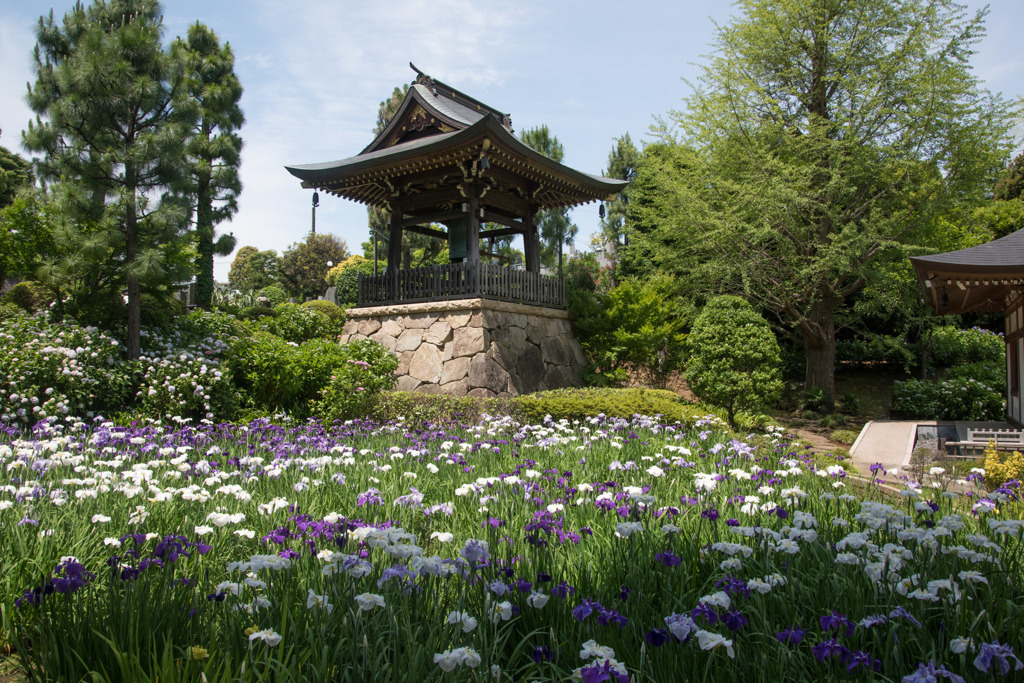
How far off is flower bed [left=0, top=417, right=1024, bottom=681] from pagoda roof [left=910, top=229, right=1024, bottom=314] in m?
6.53

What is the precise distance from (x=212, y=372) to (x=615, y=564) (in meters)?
8.51

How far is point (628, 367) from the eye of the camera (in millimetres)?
14344

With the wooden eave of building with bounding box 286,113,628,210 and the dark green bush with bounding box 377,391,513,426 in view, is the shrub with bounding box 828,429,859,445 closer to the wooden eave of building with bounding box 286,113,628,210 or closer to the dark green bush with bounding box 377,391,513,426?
the dark green bush with bounding box 377,391,513,426

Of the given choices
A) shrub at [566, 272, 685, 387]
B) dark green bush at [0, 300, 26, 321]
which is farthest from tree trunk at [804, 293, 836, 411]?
dark green bush at [0, 300, 26, 321]

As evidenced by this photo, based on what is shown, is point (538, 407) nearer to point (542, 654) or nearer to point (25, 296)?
point (542, 654)

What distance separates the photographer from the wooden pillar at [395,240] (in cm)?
1337

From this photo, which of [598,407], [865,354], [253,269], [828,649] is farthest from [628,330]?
[253,269]

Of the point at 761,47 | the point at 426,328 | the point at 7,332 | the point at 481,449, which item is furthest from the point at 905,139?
the point at 7,332

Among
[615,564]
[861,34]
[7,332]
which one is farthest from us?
[861,34]

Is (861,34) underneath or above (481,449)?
above

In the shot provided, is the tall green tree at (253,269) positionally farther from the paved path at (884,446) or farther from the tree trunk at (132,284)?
the paved path at (884,446)

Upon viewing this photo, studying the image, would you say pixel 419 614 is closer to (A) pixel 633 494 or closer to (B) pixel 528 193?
(A) pixel 633 494

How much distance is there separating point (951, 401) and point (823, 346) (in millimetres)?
2869

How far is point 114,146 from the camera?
9656mm
